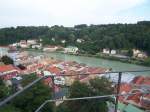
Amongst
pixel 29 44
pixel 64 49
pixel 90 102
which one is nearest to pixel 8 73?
pixel 90 102

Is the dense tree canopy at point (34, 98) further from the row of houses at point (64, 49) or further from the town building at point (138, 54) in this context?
the row of houses at point (64, 49)

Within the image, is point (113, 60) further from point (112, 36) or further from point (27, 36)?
point (27, 36)

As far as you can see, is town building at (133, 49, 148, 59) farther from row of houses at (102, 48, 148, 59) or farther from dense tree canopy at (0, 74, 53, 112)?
dense tree canopy at (0, 74, 53, 112)

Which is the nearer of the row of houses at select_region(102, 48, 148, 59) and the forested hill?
the row of houses at select_region(102, 48, 148, 59)

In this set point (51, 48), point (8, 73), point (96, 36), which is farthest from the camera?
point (51, 48)

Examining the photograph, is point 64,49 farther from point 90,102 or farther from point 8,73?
point 90,102

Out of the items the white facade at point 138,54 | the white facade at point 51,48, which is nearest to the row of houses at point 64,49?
the white facade at point 51,48

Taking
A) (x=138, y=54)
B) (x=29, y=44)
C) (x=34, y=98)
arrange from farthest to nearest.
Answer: (x=29, y=44)
(x=138, y=54)
(x=34, y=98)

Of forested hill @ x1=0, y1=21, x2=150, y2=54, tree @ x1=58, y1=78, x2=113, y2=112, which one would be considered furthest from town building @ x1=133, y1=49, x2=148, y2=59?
tree @ x1=58, y1=78, x2=113, y2=112

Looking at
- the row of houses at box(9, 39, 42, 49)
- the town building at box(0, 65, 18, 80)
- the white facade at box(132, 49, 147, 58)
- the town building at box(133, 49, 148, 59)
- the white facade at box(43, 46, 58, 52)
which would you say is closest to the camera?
the town building at box(0, 65, 18, 80)
